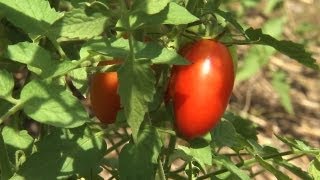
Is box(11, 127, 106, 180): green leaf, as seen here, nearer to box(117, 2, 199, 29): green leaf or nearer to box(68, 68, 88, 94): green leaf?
box(68, 68, 88, 94): green leaf

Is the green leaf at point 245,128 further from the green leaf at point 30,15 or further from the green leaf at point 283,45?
the green leaf at point 30,15

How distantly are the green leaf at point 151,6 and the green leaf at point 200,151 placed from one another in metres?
0.28

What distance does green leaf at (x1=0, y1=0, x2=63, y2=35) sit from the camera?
1028 mm

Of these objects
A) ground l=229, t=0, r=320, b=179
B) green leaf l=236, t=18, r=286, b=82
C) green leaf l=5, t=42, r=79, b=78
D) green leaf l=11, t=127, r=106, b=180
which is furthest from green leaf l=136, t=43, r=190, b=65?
green leaf l=236, t=18, r=286, b=82

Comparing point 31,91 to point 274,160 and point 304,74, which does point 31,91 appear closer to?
point 274,160

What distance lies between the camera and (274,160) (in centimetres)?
124

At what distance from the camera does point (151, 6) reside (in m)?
0.93

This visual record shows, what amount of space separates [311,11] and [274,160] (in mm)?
2864

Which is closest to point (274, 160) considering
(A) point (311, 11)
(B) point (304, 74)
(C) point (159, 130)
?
(C) point (159, 130)

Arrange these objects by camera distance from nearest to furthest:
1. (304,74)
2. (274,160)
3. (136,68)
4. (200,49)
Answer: (136,68), (200,49), (274,160), (304,74)

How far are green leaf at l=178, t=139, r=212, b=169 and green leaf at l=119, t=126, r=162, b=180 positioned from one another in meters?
0.09

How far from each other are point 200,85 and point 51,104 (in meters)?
0.21

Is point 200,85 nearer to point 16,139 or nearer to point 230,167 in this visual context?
point 230,167

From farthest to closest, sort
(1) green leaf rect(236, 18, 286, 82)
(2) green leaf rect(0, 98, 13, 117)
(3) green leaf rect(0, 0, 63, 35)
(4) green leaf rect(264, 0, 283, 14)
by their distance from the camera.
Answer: (4) green leaf rect(264, 0, 283, 14) < (1) green leaf rect(236, 18, 286, 82) < (2) green leaf rect(0, 98, 13, 117) < (3) green leaf rect(0, 0, 63, 35)
